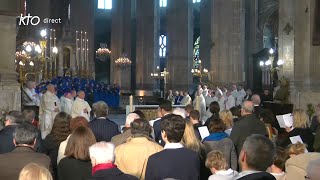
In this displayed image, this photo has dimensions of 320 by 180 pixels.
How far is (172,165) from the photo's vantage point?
535 centimetres

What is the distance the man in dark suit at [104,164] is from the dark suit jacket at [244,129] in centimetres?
401

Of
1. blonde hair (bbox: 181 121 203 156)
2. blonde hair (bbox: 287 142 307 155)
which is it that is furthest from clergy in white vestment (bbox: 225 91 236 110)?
blonde hair (bbox: 287 142 307 155)

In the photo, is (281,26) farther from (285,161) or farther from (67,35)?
(67,35)

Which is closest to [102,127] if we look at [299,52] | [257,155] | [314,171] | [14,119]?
[14,119]

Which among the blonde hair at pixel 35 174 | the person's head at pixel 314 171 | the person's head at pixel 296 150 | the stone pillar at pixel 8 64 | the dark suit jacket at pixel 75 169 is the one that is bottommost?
the dark suit jacket at pixel 75 169

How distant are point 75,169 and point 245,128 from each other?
3.63 meters

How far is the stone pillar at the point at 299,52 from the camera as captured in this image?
63.0 ft

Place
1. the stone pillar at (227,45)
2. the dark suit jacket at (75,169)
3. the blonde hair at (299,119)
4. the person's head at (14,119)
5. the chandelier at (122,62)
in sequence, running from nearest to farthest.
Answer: the dark suit jacket at (75,169) < the person's head at (14,119) < the blonde hair at (299,119) < the stone pillar at (227,45) < the chandelier at (122,62)

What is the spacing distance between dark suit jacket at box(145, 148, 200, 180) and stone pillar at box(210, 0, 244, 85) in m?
23.6

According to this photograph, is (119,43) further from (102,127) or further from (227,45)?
(102,127)

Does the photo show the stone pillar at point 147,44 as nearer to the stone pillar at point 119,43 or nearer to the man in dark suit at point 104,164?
the stone pillar at point 119,43

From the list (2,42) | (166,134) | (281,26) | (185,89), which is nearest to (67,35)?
(185,89)

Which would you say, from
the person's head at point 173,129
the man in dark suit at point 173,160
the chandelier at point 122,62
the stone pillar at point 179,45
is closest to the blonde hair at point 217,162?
the man in dark suit at point 173,160

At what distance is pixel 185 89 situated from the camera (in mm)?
37812
